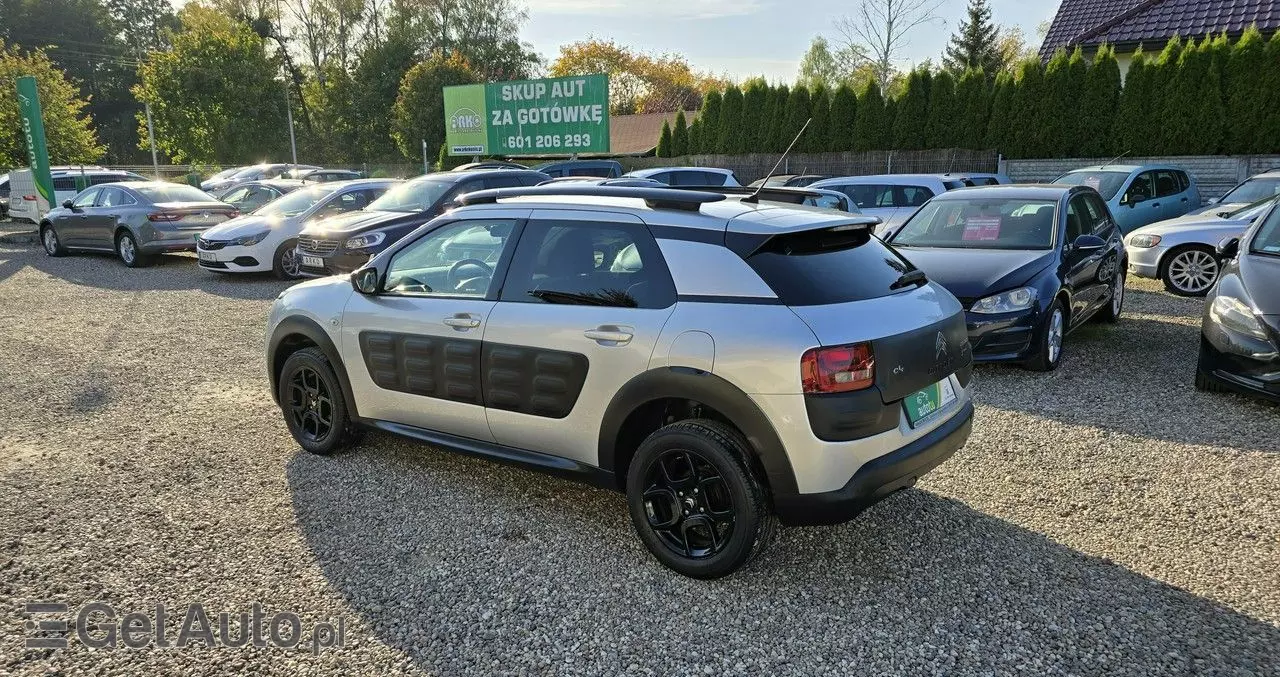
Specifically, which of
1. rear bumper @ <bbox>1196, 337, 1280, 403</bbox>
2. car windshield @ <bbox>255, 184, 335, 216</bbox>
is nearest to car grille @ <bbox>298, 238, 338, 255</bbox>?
car windshield @ <bbox>255, 184, 335, 216</bbox>

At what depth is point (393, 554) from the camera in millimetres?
3701

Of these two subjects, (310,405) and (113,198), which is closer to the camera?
(310,405)

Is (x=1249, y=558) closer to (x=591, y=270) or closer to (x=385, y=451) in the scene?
(x=591, y=270)

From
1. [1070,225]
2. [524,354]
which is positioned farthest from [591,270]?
[1070,225]

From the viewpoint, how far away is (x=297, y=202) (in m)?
13.2

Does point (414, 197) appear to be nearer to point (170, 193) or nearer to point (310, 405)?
point (170, 193)

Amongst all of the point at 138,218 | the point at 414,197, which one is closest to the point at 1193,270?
the point at 414,197

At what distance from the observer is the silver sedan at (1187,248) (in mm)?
9609

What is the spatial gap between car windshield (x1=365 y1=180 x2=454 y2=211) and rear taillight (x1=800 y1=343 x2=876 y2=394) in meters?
9.03

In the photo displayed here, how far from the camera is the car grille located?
10.4 metres

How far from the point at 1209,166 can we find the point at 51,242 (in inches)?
948

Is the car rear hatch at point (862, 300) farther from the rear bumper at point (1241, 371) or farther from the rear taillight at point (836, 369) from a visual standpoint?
the rear bumper at point (1241, 371)

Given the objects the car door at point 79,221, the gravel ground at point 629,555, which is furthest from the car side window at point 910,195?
A: the car door at point 79,221

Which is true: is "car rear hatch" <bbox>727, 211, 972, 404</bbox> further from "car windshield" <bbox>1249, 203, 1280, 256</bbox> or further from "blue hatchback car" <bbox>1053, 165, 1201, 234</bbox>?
"blue hatchback car" <bbox>1053, 165, 1201, 234</bbox>
